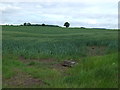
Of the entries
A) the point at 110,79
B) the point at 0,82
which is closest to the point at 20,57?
the point at 0,82

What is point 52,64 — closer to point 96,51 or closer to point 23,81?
point 23,81

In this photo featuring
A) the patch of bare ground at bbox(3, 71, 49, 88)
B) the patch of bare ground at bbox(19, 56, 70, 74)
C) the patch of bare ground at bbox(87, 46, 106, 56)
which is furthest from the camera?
the patch of bare ground at bbox(87, 46, 106, 56)

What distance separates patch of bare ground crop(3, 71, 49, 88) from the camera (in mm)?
8211

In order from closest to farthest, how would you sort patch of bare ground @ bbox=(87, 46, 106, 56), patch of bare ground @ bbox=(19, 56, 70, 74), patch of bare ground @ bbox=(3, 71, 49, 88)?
patch of bare ground @ bbox=(3, 71, 49, 88) < patch of bare ground @ bbox=(19, 56, 70, 74) < patch of bare ground @ bbox=(87, 46, 106, 56)

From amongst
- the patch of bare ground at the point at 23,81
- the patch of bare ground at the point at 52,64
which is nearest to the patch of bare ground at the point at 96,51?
the patch of bare ground at the point at 52,64

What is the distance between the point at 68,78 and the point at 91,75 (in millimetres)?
687

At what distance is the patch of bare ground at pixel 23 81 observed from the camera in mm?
8211

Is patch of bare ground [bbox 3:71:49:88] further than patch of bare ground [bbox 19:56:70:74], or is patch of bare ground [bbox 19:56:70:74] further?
patch of bare ground [bbox 19:56:70:74]

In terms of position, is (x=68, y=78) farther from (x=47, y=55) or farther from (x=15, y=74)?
(x=47, y=55)

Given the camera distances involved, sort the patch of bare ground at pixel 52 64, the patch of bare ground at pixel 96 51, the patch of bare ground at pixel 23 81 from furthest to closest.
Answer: the patch of bare ground at pixel 96 51, the patch of bare ground at pixel 52 64, the patch of bare ground at pixel 23 81

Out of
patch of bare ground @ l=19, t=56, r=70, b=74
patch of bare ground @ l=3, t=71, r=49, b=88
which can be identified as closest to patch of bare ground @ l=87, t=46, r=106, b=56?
patch of bare ground @ l=19, t=56, r=70, b=74

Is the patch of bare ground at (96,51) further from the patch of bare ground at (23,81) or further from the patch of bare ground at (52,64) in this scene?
the patch of bare ground at (23,81)

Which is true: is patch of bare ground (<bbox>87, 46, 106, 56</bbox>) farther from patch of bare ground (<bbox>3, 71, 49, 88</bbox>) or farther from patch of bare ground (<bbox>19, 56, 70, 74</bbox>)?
patch of bare ground (<bbox>3, 71, 49, 88</bbox>)

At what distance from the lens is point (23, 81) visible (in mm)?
8727
